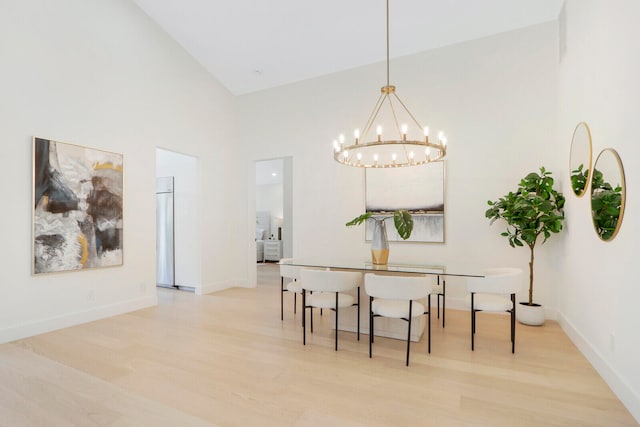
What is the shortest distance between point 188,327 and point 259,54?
4087 mm

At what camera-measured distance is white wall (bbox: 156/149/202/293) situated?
19.0 feet

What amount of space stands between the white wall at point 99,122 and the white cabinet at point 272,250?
14.9 feet

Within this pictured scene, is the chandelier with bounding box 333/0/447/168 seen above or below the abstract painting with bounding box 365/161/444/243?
above

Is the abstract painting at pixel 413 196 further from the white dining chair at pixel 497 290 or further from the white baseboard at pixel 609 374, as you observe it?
the white baseboard at pixel 609 374

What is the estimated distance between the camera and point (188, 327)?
390 cm

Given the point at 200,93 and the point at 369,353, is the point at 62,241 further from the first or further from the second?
the point at 369,353

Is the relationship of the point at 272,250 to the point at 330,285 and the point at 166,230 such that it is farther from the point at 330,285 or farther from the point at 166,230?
the point at 330,285

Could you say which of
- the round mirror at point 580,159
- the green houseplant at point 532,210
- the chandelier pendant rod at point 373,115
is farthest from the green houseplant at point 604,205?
the chandelier pendant rod at point 373,115

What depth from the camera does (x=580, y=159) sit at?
325 centimetres

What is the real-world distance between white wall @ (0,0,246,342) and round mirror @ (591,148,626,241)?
17.0ft

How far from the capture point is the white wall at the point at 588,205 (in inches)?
84.7

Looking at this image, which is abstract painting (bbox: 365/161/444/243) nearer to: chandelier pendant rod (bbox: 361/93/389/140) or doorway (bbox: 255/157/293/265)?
chandelier pendant rod (bbox: 361/93/389/140)

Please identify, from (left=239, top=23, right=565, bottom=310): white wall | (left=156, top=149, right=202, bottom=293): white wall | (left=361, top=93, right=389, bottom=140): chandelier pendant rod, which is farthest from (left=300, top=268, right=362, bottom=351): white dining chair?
(left=156, top=149, right=202, bottom=293): white wall

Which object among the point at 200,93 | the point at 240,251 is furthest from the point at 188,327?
the point at 200,93
